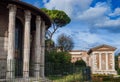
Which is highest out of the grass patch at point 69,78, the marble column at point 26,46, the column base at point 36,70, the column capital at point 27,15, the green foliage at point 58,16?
the green foliage at point 58,16

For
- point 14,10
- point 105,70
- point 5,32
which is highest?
point 14,10

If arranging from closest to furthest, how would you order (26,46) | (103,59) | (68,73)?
(68,73)
(26,46)
(103,59)

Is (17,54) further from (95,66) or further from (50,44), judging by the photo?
(95,66)

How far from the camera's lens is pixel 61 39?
184 ft

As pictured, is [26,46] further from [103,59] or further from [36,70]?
[103,59]

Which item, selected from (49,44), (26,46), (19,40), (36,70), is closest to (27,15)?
(26,46)

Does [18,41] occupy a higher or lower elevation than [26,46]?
higher

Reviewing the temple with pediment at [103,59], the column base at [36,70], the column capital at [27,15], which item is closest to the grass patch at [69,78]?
the column base at [36,70]

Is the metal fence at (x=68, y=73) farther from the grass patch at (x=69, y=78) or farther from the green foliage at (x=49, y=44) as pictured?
the green foliage at (x=49, y=44)

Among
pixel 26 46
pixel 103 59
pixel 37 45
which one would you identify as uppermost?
pixel 37 45

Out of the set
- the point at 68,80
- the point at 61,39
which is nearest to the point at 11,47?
the point at 68,80

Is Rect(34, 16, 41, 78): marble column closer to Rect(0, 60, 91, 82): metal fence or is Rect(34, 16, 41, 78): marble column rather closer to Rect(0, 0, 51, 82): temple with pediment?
Rect(0, 0, 51, 82): temple with pediment

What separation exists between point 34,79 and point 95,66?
4607 cm

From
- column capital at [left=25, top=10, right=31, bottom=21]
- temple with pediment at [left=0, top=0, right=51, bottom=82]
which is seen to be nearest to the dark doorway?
temple with pediment at [left=0, top=0, right=51, bottom=82]
